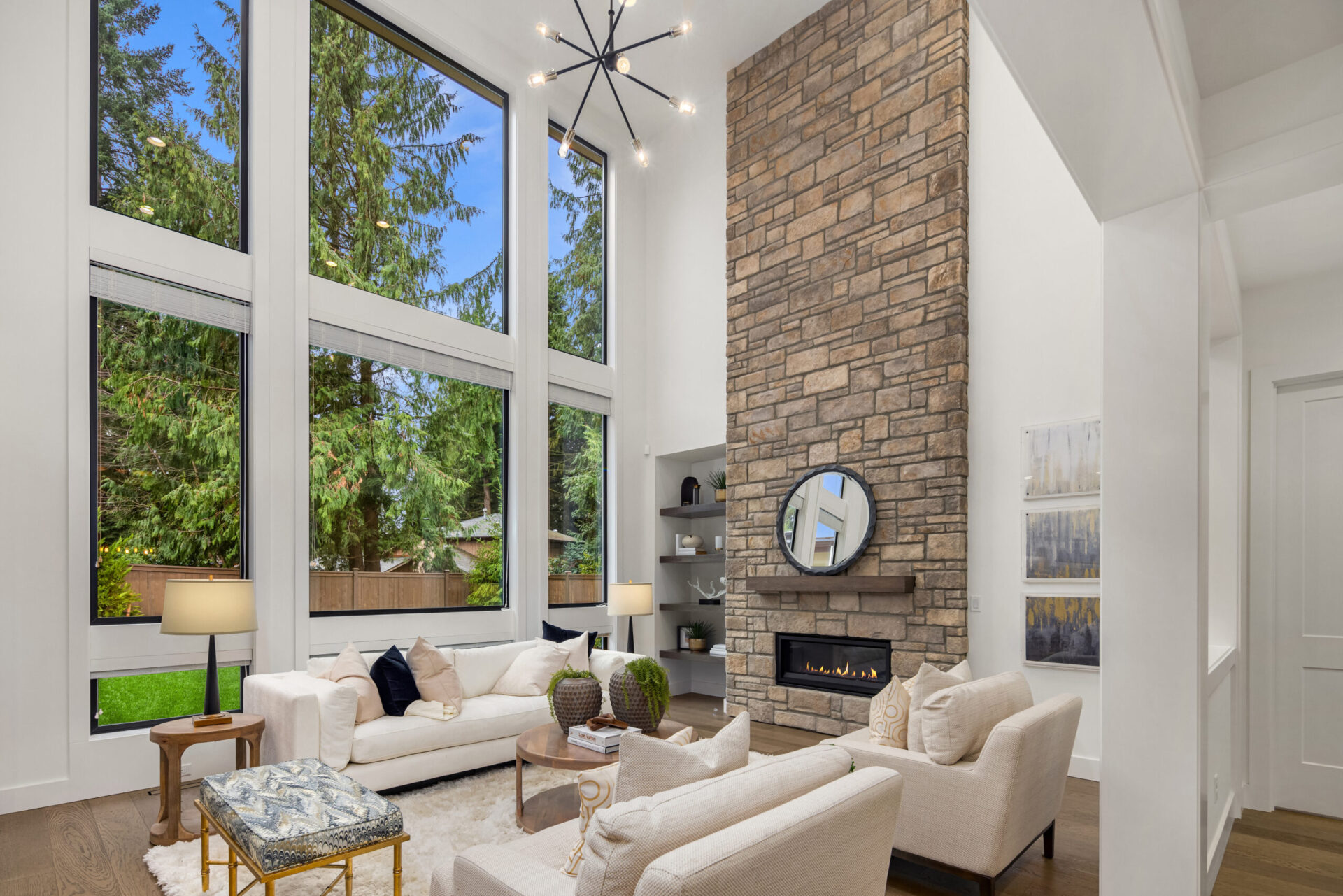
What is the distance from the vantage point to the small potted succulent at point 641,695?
3.56m

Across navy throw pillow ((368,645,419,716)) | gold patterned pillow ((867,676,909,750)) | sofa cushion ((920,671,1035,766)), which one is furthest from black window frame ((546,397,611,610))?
sofa cushion ((920,671,1035,766))

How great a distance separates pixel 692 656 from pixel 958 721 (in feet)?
14.3

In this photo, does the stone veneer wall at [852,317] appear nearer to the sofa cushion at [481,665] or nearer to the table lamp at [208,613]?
the sofa cushion at [481,665]

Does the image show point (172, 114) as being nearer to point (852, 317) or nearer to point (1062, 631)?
point (852, 317)

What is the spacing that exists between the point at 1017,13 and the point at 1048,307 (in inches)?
145

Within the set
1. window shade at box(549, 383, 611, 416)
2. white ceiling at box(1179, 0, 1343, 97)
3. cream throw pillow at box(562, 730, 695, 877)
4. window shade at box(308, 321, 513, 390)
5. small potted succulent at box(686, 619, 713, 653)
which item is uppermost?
white ceiling at box(1179, 0, 1343, 97)

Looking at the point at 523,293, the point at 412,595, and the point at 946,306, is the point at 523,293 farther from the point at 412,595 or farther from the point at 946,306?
the point at 946,306

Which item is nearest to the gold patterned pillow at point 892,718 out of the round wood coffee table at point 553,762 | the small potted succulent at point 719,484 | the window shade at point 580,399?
the round wood coffee table at point 553,762

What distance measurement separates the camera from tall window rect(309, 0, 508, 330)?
17.9 feet

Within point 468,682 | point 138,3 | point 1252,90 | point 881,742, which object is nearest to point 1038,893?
point 881,742

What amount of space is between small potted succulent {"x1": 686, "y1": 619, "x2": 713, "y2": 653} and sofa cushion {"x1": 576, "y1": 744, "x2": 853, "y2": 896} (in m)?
5.37

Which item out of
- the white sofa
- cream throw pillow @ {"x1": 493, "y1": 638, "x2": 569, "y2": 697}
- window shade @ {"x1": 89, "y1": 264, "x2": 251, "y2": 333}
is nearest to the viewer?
the white sofa

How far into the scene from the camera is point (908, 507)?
518cm

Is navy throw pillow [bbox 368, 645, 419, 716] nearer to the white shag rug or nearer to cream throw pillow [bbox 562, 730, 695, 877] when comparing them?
the white shag rug
